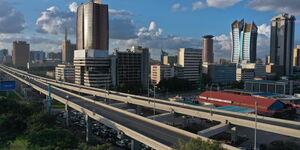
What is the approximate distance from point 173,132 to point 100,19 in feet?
352

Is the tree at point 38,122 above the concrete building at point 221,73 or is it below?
below

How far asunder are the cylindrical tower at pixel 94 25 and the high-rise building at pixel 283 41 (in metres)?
118

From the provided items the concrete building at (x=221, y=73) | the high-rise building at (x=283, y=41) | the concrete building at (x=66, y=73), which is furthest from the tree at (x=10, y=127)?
the high-rise building at (x=283, y=41)

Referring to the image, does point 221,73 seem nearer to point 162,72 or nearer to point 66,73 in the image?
point 162,72

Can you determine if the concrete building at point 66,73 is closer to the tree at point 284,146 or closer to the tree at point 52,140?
the tree at point 52,140

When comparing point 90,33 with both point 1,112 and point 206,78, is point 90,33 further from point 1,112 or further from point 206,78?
point 1,112

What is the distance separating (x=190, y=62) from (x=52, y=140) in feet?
321

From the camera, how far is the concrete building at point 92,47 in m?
95.9

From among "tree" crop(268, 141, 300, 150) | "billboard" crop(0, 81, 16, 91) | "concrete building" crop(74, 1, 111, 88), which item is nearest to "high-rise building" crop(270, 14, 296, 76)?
"concrete building" crop(74, 1, 111, 88)

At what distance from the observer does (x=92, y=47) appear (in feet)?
411

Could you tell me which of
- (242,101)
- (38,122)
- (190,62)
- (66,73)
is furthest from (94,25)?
(38,122)

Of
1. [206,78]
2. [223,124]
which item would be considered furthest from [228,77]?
[223,124]

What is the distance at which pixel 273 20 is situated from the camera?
163000 mm

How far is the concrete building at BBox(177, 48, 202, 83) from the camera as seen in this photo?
118m
